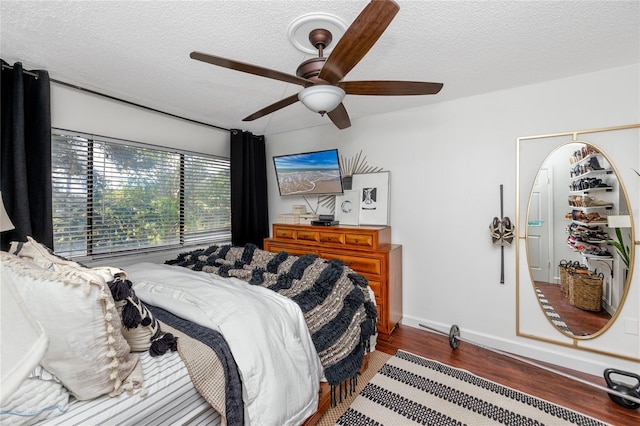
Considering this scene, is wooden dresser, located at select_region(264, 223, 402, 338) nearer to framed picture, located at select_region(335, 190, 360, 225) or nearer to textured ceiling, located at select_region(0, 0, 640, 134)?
framed picture, located at select_region(335, 190, 360, 225)

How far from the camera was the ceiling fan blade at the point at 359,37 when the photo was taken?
3.37ft

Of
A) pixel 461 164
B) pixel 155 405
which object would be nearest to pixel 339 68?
pixel 155 405

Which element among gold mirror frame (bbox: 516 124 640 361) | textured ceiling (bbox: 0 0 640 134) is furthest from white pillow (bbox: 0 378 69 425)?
gold mirror frame (bbox: 516 124 640 361)

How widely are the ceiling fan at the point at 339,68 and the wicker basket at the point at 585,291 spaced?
1.96m

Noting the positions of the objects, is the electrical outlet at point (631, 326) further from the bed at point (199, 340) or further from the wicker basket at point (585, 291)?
the bed at point (199, 340)

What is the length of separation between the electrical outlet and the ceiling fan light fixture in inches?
104

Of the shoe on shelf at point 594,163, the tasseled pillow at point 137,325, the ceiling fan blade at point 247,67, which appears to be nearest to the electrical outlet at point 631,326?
the shoe on shelf at point 594,163

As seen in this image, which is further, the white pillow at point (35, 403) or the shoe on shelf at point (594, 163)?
the shoe on shelf at point (594, 163)

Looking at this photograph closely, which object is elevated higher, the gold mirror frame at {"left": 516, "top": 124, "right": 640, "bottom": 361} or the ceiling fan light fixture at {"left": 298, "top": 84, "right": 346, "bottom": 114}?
the ceiling fan light fixture at {"left": 298, "top": 84, "right": 346, "bottom": 114}

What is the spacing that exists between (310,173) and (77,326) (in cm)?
273

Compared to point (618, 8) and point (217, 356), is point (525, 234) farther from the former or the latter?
point (217, 356)

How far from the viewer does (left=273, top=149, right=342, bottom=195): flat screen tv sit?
319cm

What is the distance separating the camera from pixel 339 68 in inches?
53.3

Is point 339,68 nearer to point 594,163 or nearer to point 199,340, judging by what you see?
point 199,340
